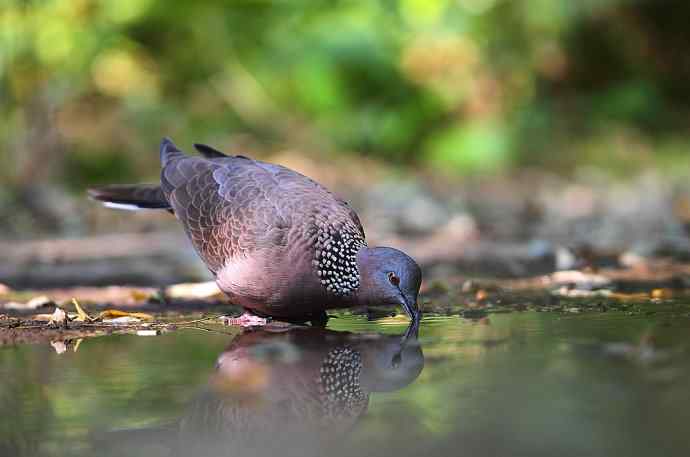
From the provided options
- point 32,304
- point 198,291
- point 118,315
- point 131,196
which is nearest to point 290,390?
point 118,315

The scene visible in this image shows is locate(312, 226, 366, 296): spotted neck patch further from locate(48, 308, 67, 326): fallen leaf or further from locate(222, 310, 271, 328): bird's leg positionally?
locate(48, 308, 67, 326): fallen leaf

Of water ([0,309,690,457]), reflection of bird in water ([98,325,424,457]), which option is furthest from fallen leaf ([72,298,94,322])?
reflection of bird in water ([98,325,424,457])

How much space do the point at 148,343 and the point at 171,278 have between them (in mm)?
2344

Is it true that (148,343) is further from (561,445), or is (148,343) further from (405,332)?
(561,445)

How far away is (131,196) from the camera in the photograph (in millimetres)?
5324

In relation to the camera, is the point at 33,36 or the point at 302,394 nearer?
the point at 302,394

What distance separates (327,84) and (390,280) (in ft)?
25.0

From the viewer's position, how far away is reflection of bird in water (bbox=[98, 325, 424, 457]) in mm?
Answer: 2389

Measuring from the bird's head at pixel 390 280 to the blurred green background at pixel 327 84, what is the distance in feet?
21.8

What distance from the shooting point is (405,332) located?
3877mm

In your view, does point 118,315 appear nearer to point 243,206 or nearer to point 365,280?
point 243,206

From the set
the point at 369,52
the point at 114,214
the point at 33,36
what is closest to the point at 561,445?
the point at 114,214

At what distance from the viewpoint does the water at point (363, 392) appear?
7.66 feet

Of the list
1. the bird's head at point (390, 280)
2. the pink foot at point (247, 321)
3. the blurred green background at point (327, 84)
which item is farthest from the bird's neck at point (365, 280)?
the blurred green background at point (327, 84)
